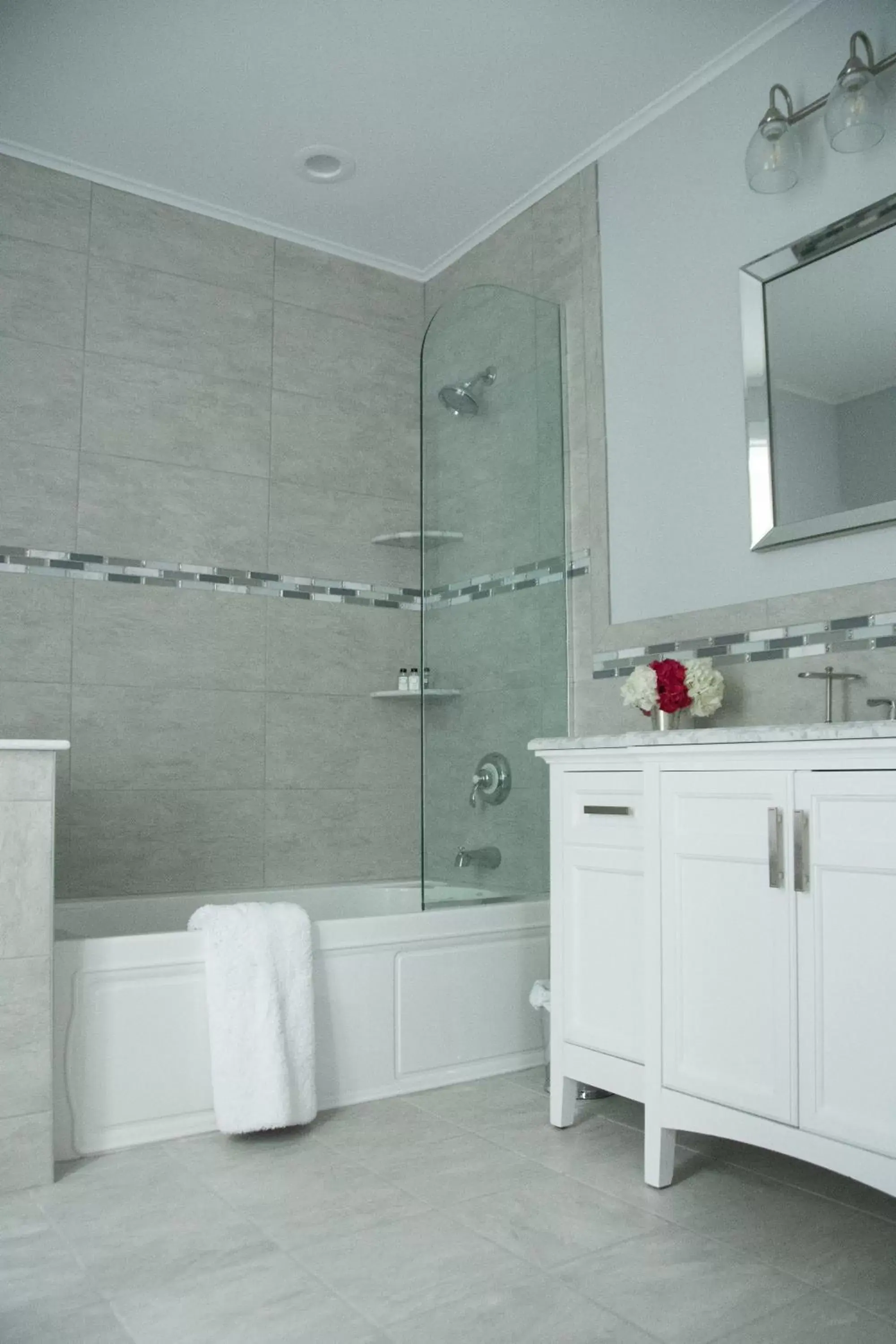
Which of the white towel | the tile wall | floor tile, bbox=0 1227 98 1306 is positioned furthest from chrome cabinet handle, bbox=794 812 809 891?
floor tile, bbox=0 1227 98 1306

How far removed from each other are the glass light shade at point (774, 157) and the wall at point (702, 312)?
0.09 metres

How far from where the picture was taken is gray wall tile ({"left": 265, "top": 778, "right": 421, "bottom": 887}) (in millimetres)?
3787

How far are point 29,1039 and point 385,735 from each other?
6.46 feet

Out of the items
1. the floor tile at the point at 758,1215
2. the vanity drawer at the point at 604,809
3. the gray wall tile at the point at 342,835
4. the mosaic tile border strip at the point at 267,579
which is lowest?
the floor tile at the point at 758,1215

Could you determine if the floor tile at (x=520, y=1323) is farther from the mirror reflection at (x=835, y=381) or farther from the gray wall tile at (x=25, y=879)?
the mirror reflection at (x=835, y=381)

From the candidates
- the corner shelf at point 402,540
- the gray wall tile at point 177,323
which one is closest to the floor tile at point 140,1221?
the corner shelf at point 402,540

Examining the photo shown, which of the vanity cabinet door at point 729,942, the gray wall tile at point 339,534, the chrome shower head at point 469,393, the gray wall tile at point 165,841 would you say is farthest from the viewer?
the gray wall tile at point 339,534

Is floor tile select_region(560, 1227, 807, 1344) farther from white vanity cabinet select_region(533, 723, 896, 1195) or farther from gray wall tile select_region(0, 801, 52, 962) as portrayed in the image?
gray wall tile select_region(0, 801, 52, 962)

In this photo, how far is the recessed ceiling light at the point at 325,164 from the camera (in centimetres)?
343

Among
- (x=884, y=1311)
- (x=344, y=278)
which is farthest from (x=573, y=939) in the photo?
(x=344, y=278)

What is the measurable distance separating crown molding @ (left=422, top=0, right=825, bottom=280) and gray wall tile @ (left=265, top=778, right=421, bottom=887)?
79.0 inches

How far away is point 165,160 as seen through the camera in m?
3.51

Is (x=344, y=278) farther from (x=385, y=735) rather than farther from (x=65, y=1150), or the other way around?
(x=65, y=1150)

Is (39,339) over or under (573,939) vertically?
over
